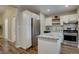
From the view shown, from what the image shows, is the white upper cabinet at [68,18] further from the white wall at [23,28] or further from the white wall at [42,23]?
the white wall at [23,28]

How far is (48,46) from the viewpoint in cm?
151

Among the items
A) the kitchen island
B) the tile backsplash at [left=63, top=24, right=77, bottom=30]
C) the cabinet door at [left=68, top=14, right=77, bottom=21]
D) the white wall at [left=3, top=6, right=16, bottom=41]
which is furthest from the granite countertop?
the white wall at [left=3, top=6, right=16, bottom=41]

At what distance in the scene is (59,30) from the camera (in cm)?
148

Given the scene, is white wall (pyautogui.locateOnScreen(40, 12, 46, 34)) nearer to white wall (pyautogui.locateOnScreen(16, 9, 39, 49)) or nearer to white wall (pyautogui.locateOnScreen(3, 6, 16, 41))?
white wall (pyautogui.locateOnScreen(16, 9, 39, 49))

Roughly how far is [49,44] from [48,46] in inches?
1.4

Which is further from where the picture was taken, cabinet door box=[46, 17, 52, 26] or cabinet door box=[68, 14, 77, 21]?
cabinet door box=[46, 17, 52, 26]

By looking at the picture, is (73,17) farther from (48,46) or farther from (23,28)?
(23,28)

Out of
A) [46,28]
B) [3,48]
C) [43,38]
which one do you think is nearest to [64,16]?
[46,28]

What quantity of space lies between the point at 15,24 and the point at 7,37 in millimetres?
245

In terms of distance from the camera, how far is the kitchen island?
4.83 feet

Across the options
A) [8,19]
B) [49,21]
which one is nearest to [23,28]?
[8,19]

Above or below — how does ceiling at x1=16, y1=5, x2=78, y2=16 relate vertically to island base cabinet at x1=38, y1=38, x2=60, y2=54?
above

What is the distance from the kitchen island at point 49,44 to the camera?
4.83 ft

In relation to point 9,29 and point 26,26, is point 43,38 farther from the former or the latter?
point 9,29
